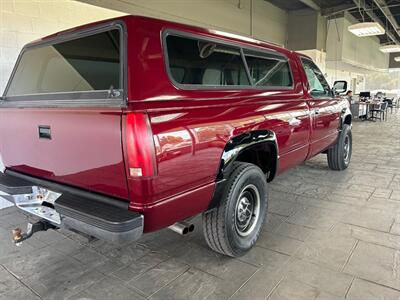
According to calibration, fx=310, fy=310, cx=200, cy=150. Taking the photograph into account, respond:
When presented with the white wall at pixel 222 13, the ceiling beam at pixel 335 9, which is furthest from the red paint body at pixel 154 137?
the ceiling beam at pixel 335 9

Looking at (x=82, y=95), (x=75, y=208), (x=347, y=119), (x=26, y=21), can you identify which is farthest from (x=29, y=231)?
(x=347, y=119)

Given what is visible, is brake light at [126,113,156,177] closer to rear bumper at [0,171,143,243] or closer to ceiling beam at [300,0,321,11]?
rear bumper at [0,171,143,243]

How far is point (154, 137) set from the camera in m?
1.61

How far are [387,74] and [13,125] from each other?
28.7 meters

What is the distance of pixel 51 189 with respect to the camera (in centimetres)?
204

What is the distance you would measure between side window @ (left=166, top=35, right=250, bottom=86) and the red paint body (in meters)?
0.09

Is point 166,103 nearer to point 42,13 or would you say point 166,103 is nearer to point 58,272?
point 58,272

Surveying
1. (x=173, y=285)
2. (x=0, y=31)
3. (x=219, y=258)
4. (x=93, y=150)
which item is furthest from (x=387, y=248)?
(x=0, y=31)

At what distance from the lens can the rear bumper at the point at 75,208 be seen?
160 cm

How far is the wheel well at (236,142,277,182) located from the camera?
2765mm

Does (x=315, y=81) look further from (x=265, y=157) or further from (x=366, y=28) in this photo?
(x=366, y=28)

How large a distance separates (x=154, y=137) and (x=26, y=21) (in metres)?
3.10

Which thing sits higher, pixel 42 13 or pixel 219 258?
pixel 42 13

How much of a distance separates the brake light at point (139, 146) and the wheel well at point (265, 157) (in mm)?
1281
